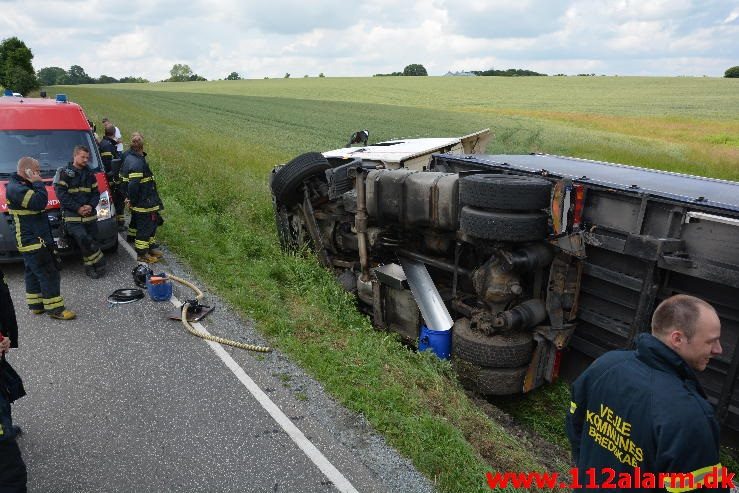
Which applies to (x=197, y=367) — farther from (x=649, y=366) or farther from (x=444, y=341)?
(x=649, y=366)

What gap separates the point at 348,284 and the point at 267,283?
104cm

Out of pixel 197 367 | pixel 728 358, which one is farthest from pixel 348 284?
pixel 728 358

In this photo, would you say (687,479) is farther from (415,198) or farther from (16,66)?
(16,66)

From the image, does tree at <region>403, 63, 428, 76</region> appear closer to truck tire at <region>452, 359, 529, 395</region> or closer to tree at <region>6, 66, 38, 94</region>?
tree at <region>6, 66, 38, 94</region>

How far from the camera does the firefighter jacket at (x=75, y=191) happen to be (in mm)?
6945

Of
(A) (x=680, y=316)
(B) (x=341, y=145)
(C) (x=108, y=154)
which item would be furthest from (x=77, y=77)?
(A) (x=680, y=316)

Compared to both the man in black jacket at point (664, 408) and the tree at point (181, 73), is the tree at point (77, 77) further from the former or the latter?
the man in black jacket at point (664, 408)

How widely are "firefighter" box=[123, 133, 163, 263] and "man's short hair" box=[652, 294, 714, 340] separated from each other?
23.2 feet

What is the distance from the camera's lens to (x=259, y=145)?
67.3 feet

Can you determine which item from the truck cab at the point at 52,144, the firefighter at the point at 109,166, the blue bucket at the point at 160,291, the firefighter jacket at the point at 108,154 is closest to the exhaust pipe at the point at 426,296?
the blue bucket at the point at 160,291

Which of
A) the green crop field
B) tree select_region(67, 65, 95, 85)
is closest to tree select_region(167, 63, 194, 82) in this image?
tree select_region(67, 65, 95, 85)

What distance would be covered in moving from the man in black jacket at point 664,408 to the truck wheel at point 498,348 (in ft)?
9.12

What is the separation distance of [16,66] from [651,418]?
65.9 metres

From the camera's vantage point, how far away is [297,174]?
7.34 metres
